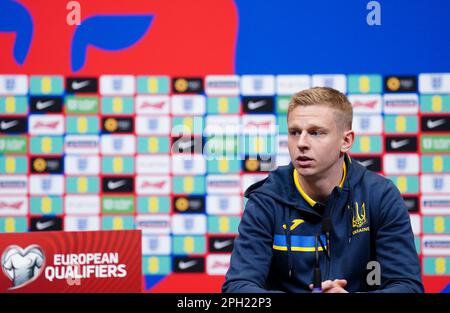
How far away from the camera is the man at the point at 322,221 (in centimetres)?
150

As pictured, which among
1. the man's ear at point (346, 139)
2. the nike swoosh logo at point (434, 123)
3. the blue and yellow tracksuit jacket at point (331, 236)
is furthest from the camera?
the nike swoosh logo at point (434, 123)

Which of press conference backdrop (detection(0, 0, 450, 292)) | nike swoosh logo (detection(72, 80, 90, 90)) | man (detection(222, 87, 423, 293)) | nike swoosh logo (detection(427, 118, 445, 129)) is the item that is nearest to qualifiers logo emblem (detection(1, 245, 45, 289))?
press conference backdrop (detection(0, 0, 450, 292))

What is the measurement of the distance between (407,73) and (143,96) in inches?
50.5

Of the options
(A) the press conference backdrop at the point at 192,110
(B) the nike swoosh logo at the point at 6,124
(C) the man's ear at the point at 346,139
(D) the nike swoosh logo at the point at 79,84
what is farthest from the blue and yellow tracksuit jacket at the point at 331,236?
(B) the nike swoosh logo at the point at 6,124

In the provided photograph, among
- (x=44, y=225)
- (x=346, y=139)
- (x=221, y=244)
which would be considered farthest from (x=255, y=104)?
(x=346, y=139)

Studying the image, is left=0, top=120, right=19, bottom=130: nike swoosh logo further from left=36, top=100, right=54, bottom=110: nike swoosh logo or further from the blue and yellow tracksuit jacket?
the blue and yellow tracksuit jacket

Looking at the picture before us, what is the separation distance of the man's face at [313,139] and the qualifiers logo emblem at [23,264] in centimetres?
177

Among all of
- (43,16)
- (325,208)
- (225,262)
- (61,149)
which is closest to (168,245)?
(225,262)

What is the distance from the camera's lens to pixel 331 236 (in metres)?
1.53

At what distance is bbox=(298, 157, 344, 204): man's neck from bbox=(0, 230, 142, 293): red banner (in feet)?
4.76

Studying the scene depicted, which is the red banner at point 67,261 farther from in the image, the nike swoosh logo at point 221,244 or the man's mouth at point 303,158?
the man's mouth at point 303,158

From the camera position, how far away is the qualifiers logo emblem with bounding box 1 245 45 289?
287cm

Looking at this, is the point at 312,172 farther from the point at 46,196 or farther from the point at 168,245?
the point at 46,196

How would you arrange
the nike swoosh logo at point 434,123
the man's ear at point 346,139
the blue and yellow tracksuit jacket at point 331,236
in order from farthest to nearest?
the nike swoosh logo at point 434,123
the man's ear at point 346,139
the blue and yellow tracksuit jacket at point 331,236
